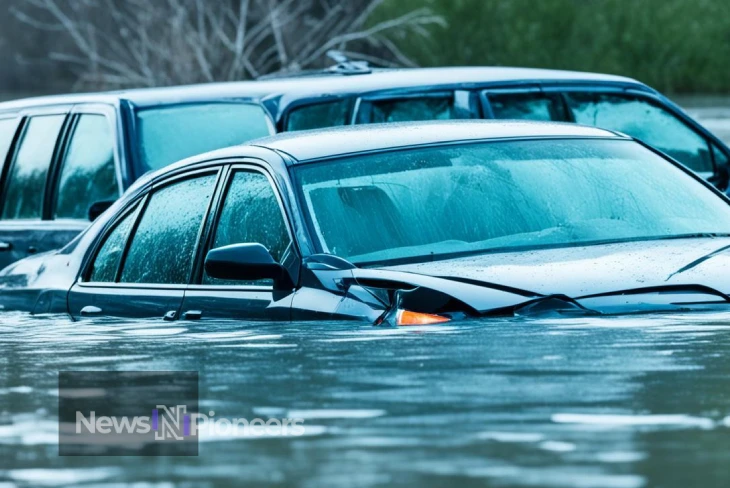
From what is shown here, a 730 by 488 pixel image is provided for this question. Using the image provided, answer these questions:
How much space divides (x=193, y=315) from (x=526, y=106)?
13.0 ft

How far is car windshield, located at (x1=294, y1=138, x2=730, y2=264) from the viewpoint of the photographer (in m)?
7.29

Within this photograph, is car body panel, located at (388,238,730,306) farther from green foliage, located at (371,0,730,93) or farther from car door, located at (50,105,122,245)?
green foliage, located at (371,0,730,93)

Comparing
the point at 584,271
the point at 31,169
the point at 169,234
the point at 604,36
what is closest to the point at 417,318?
the point at 584,271

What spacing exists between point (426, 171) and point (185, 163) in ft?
3.85

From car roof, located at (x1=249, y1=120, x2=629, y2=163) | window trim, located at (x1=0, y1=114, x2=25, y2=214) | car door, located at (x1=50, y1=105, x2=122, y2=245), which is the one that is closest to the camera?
car roof, located at (x1=249, y1=120, x2=629, y2=163)

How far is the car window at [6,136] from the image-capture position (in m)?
12.1

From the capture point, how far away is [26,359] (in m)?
7.21

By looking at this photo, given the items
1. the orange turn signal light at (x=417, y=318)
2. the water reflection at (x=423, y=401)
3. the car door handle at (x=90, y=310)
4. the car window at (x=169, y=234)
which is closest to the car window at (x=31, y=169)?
the car door handle at (x=90, y=310)

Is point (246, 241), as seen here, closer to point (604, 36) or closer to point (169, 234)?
point (169, 234)

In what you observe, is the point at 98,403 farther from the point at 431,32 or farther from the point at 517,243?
the point at 431,32

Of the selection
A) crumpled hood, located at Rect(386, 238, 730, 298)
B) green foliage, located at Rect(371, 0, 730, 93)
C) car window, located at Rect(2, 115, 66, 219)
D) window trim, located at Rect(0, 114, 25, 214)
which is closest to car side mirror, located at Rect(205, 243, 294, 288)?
crumpled hood, located at Rect(386, 238, 730, 298)

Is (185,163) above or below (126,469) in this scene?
above

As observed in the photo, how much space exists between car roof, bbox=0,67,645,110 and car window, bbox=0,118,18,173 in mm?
684

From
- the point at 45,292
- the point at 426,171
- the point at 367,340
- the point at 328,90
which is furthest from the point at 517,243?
the point at 328,90
